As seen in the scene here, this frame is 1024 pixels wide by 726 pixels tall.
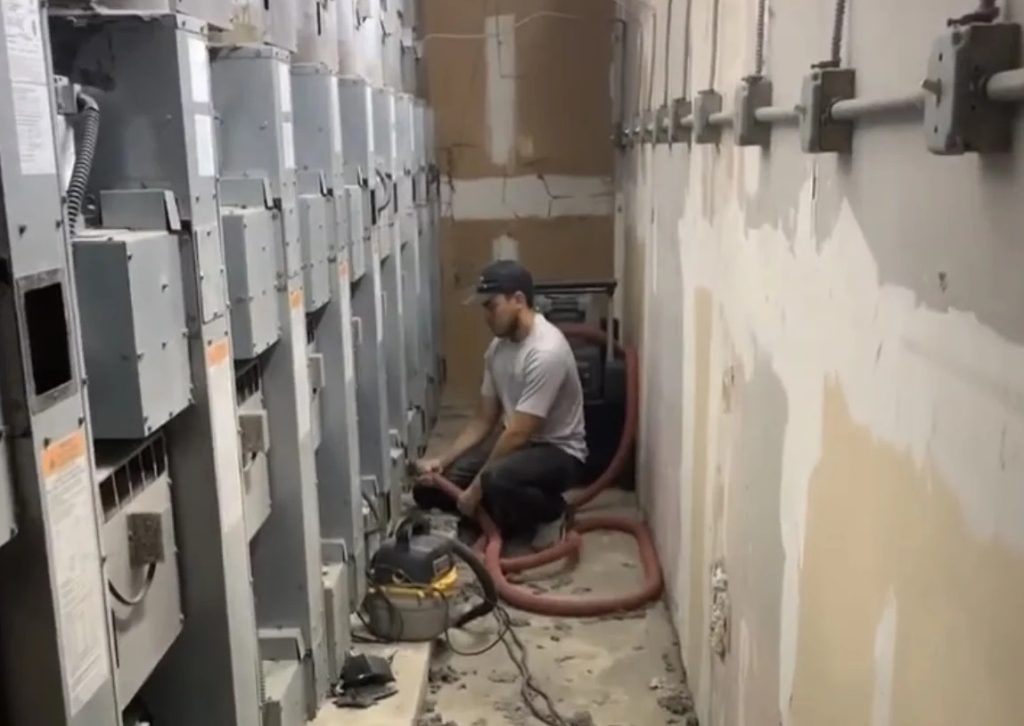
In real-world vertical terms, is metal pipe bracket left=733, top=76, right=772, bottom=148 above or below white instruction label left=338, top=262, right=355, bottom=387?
above

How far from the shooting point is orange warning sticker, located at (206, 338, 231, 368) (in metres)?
1.79

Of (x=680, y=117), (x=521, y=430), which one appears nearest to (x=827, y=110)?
(x=680, y=117)

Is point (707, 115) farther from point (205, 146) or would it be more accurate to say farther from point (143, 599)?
point (143, 599)

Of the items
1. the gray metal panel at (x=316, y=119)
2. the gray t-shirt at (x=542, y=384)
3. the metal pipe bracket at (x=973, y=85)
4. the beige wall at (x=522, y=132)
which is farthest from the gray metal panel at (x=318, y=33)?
the beige wall at (x=522, y=132)

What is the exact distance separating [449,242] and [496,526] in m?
2.42

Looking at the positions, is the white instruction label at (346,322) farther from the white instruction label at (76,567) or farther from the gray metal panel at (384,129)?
the white instruction label at (76,567)

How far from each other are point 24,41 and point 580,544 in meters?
3.03

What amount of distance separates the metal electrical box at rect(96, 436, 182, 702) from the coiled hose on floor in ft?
5.88

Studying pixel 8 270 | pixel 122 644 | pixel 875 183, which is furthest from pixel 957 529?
pixel 122 644

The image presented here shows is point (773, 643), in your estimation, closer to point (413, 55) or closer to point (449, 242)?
point (413, 55)

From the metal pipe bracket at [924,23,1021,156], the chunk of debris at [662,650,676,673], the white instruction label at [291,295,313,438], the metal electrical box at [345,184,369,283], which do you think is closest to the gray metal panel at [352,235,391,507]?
the metal electrical box at [345,184,369,283]

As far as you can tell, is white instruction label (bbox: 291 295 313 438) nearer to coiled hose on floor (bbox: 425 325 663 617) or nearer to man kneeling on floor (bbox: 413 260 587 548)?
coiled hose on floor (bbox: 425 325 663 617)

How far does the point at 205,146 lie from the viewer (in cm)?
179

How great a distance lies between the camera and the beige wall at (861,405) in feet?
3.08
